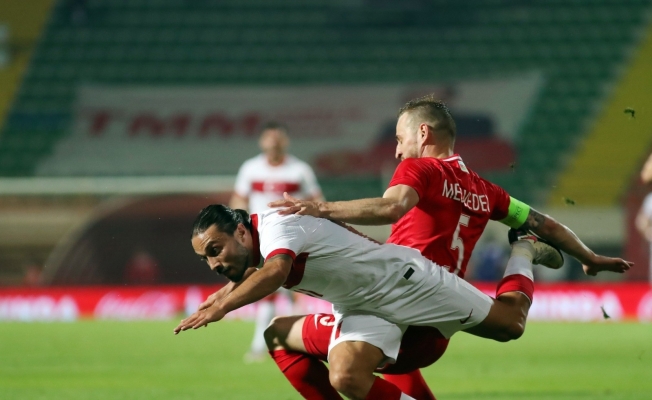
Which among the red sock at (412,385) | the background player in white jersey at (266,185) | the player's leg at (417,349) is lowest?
the red sock at (412,385)

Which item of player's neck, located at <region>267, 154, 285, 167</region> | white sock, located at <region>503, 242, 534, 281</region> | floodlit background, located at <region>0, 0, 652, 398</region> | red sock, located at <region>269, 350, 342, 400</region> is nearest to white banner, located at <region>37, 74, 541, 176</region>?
floodlit background, located at <region>0, 0, 652, 398</region>

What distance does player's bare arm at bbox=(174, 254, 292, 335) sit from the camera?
163 inches

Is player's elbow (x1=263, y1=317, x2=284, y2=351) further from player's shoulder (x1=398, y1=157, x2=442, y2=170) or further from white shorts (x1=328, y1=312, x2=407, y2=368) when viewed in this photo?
player's shoulder (x1=398, y1=157, x2=442, y2=170)

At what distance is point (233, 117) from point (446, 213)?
61.8 feet

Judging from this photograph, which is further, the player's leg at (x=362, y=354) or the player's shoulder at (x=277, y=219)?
the player's leg at (x=362, y=354)

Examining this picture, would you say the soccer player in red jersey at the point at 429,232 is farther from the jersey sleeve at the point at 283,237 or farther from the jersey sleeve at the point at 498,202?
the jersey sleeve at the point at 283,237

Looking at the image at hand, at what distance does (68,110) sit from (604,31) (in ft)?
41.2

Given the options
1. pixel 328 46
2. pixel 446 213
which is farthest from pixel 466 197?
pixel 328 46

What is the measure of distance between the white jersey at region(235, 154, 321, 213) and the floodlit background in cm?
1020

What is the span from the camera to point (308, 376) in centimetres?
516

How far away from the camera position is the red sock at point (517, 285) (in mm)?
5297

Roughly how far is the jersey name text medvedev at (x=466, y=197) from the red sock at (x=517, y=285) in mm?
436

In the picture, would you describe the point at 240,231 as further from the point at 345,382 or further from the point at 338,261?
the point at 345,382

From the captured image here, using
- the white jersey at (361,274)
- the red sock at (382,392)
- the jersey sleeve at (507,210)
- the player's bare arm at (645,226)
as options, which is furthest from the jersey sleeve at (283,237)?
the player's bare arm at (645,226)
